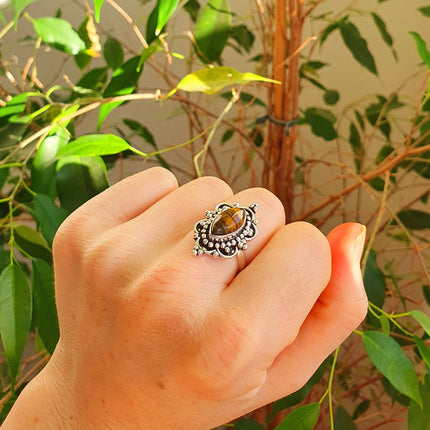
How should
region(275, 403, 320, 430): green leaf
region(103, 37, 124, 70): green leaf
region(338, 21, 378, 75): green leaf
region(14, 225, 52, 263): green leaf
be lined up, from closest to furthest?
region(275, 403, 320, 430): green leaf → region(14, 225, 52, 263): green leaf → region(338, 21, 378, 75): green leaf → region(103, 37, 124, 70): green leaf

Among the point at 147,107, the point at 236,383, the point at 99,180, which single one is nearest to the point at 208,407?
the point at 236,383

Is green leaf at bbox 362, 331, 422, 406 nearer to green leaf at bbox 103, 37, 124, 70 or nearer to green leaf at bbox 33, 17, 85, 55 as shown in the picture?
green leaf at bbox 33, 17, 85, 55

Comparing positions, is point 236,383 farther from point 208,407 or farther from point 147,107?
point 147,107

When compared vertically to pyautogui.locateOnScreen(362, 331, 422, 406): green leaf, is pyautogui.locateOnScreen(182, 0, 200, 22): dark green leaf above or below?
above

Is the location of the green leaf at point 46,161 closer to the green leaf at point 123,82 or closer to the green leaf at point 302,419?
the green leaf at point 123,82

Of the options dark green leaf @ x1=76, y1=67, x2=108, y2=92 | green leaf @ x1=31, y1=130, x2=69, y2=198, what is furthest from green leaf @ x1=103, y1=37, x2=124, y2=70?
green leaf @ x1=31, y1=130, x2=69, y2=198

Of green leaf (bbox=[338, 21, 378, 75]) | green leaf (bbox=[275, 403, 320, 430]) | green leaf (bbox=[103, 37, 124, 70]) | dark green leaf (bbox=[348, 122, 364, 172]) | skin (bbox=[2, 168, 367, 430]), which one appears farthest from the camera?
dark green leaf (bbox=[348, 122, 364, 172])

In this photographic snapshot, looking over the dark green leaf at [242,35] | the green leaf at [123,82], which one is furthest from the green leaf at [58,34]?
the dark green leaf at [242,35]

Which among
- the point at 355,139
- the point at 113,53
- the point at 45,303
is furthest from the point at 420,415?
the point at 113,53

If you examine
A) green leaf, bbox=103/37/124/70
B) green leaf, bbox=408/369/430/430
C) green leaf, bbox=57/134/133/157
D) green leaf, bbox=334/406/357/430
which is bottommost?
green leaf, bbox=334/406/357/430
